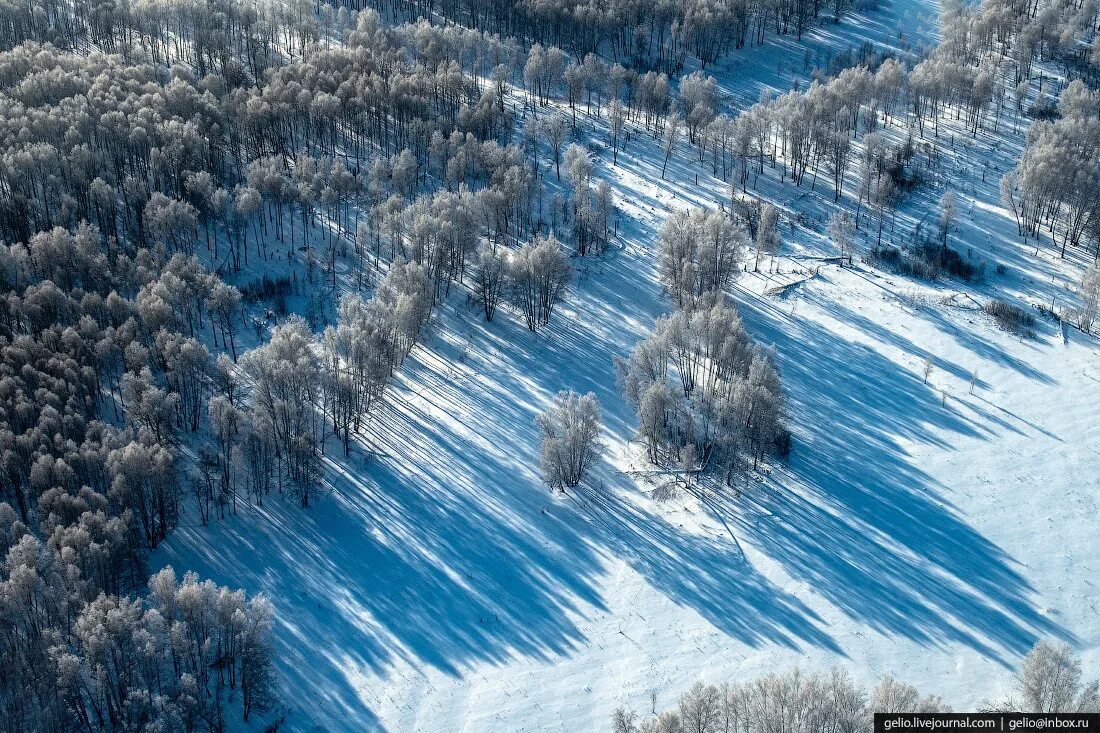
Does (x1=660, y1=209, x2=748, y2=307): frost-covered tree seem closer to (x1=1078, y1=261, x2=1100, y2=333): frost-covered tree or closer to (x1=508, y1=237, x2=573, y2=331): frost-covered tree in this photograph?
(x1=508, y1=237, x2=573, y2=331): frost-covered tree

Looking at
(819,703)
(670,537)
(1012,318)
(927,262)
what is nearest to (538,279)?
(670,537)

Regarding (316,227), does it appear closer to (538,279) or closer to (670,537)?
(538,279)

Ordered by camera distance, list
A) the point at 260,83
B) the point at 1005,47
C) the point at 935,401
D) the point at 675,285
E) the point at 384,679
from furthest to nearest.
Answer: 1. the point at 1005,47
2. the point at 260,83
3. the point at 675,285
4. the point at 935,401
5. the point at 384,679

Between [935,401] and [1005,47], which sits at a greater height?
[1005,47]

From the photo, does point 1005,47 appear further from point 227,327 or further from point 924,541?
point 227,327

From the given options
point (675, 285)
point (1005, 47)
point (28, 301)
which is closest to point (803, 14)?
point (1005, 47)

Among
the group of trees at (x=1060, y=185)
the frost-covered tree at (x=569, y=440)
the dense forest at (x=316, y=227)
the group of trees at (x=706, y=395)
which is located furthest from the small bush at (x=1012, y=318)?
the frost-covered tree at (x=569, y=440)
